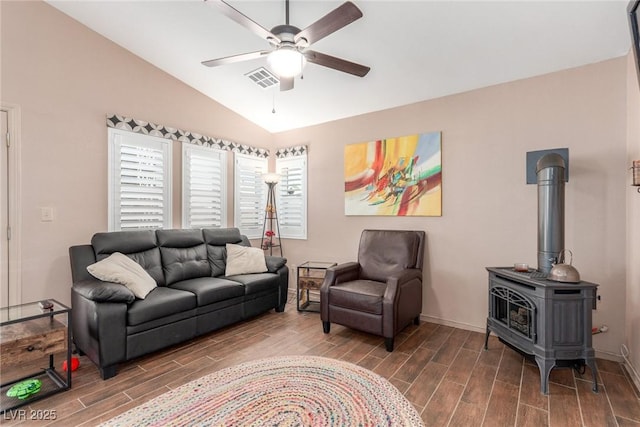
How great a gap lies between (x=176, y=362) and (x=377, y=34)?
3.35 metres

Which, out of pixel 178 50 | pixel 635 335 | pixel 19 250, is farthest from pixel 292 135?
pixel 635 335

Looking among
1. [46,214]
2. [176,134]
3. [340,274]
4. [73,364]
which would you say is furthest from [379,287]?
[46,214]

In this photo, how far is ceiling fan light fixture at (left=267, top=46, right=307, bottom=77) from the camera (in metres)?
2.08

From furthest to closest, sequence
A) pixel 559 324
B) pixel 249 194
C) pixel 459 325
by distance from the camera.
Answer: pixel 249 194
pixel 459 325
pixel 559 324

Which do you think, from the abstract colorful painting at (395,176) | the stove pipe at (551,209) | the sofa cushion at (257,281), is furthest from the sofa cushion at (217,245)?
the stove pipe at (551,209)

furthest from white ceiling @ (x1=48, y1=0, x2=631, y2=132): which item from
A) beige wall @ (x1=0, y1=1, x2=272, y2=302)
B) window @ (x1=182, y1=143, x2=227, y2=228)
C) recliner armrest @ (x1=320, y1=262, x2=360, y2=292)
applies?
recliner armrest @ (x1=320, y1=262, x2=360, y2=292)

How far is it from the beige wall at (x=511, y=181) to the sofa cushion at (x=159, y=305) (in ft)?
7.30

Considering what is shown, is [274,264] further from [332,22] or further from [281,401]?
[332,22]

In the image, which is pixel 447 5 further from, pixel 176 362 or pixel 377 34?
pixel 176 362

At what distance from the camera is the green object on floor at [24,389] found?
2.04 meters

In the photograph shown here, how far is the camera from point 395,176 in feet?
12.5

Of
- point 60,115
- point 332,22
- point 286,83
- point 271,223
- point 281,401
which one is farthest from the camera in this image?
point 271,223

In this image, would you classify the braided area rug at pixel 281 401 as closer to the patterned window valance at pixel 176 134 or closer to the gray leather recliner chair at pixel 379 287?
the gray leather recliner chair at pixel 379 287

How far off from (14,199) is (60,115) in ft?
2.86
